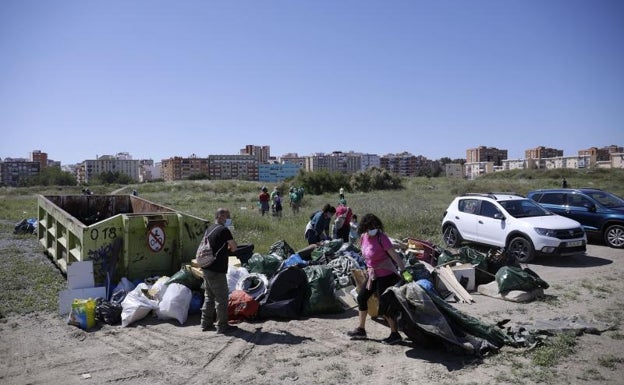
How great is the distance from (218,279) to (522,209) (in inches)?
332

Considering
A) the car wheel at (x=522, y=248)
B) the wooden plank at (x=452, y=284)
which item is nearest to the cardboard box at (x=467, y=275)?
the wooden plank at (x=452, y=284)

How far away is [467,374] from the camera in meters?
4.60

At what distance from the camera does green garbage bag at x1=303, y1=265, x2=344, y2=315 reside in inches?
265

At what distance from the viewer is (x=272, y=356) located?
5211 millimetres

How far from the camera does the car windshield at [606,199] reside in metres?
12.5

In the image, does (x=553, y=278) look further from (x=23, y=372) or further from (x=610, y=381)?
(x=23, y=372)

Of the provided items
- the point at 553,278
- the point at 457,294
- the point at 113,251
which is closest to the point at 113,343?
the point at 113,251

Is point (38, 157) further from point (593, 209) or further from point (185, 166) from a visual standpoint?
point (593, 209)

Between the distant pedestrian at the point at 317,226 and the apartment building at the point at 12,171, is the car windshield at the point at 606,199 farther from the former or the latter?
the apartment building at the point at 12,171

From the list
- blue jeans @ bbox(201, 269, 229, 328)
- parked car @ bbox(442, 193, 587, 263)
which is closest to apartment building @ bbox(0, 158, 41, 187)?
parked car @ bbox(442, 193, 587, 263)

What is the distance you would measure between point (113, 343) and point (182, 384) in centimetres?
167

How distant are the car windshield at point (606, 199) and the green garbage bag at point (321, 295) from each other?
978 cm

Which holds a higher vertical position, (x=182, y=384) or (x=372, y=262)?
(x=372, y=262)

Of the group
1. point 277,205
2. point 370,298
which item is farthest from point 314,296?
point 277,205
